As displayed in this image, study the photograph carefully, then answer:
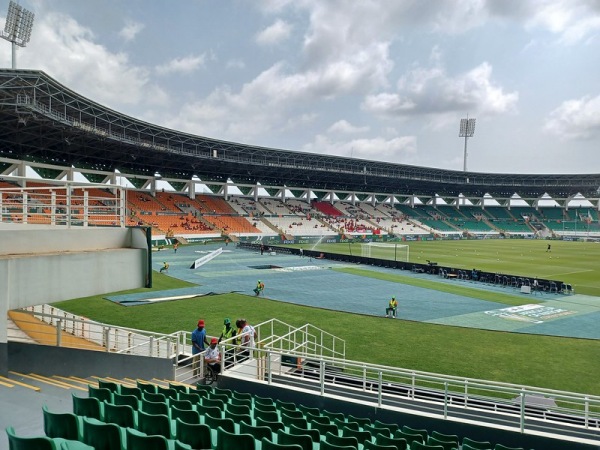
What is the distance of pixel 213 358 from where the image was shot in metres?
9.38

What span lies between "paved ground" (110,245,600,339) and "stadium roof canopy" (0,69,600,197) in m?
18.9

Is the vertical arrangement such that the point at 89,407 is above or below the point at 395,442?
above

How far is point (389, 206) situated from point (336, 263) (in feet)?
194

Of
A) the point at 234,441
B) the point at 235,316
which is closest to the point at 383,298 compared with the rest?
the point at 235,316

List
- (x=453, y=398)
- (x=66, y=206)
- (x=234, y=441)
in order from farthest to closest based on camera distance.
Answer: (x=453, y=398) < (x=66, y=206) < (x=234, y=441)

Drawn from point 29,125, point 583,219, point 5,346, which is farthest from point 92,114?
point 583,219

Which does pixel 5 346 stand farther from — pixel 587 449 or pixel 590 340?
pixel 590 340

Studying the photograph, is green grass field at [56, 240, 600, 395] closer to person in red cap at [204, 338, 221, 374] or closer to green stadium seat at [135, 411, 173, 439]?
person in red cap at [204, 338, 221, 374]

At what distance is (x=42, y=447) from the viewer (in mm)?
3643

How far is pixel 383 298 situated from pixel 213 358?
59.7 ft

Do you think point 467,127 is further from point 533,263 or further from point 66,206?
point 66,206

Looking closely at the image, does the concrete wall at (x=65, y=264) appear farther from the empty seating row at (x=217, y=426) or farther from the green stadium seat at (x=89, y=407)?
the green stadium seat at (x=89, y=407)

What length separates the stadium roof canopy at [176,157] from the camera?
3850 centimetres

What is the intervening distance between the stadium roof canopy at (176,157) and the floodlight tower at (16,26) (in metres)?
7.15
